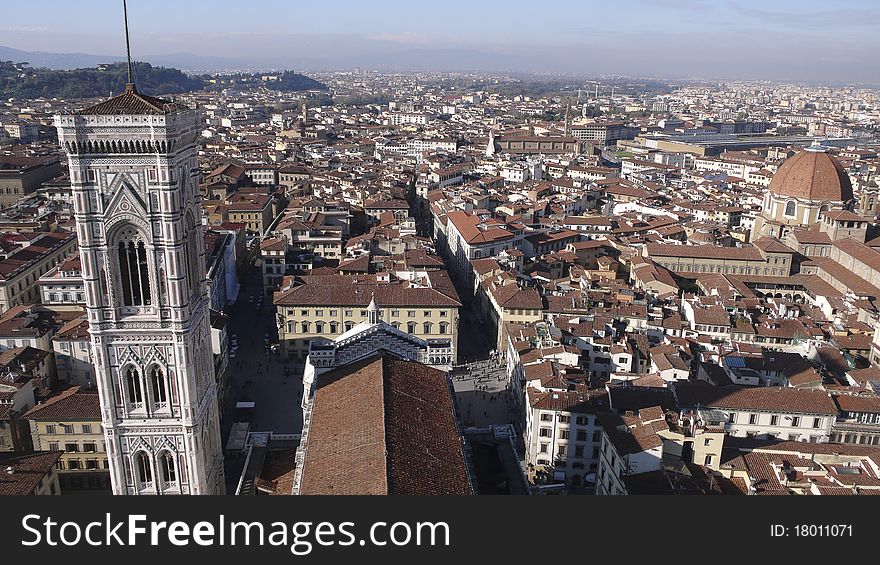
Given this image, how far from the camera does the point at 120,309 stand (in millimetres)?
23219

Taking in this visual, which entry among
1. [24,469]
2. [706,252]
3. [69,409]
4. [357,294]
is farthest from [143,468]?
[706,252]

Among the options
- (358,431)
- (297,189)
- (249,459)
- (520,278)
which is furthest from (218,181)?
(358,431)

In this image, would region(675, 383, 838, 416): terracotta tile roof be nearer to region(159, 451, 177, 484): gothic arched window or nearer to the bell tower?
the bell tower

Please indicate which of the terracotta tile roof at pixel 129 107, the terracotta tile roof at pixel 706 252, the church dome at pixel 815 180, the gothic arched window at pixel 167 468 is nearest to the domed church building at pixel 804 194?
the church dome at pixel 815 180

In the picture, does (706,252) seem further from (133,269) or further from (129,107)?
(129,107)

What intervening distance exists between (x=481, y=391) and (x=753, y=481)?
2067 centimetres

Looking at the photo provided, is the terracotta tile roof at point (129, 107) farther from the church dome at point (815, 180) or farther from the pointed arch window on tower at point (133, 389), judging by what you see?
the church dome at point (815, 180)

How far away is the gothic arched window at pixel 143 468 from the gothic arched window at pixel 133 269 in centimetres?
552

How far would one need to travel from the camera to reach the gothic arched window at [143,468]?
24.5 metres

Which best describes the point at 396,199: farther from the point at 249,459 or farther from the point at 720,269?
the point at 249,459

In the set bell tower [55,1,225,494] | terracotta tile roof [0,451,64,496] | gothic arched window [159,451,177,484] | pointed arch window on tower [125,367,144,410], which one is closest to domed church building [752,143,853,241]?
bell tower [55,1,225,494]

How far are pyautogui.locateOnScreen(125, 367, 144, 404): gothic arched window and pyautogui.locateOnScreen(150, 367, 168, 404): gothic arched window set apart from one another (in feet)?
1.37

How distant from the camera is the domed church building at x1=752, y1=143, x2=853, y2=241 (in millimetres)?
78000

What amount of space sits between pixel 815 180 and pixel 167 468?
76735mm
